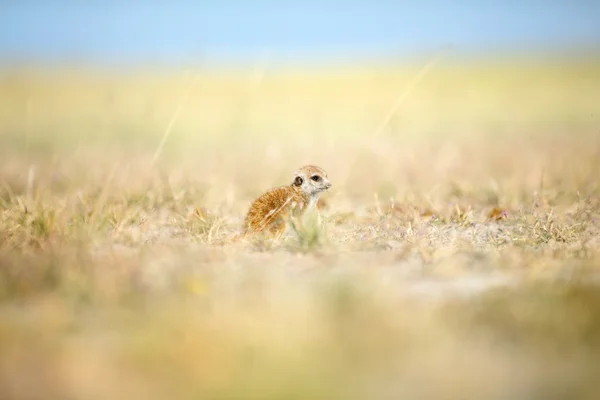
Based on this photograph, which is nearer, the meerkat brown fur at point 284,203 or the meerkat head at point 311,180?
the meerkat brown fur at point 284,203

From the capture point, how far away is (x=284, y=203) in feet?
22.0

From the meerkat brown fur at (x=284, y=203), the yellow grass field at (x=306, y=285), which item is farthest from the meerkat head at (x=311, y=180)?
the yellow grass field at (x=306, y=285)

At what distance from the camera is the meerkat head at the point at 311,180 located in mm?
7203

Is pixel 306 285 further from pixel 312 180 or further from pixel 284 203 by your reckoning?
pixel 312 180

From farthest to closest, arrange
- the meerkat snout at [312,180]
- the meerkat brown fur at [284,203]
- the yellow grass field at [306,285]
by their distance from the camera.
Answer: the meerkat snout at [312,180], the meerkat brown fur at [284,203], the yellow grass field at [306,285]

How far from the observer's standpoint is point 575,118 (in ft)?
64.8

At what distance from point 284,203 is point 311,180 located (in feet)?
2.03

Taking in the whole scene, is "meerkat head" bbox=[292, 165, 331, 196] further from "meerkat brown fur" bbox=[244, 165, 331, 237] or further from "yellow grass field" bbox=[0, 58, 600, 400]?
"yellow grass field" bbox=[0, 58, 600, 400]

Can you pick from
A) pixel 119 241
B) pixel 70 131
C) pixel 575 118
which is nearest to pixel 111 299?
pixel 119 241

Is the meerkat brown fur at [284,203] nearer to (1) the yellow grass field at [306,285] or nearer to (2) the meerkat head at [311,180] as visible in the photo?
(2) the meerkat head at [311,180]

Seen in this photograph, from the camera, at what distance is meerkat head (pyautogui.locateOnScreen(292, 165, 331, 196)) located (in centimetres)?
720

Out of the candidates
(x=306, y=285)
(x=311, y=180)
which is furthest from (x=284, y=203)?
(x=306, y=285)

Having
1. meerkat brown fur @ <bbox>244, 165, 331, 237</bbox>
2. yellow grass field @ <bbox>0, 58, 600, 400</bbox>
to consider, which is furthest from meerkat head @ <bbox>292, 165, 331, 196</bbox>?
yellow grass field @ <bbox>0, 58, 600, 400</bbox>

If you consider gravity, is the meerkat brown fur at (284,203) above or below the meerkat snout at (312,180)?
below
